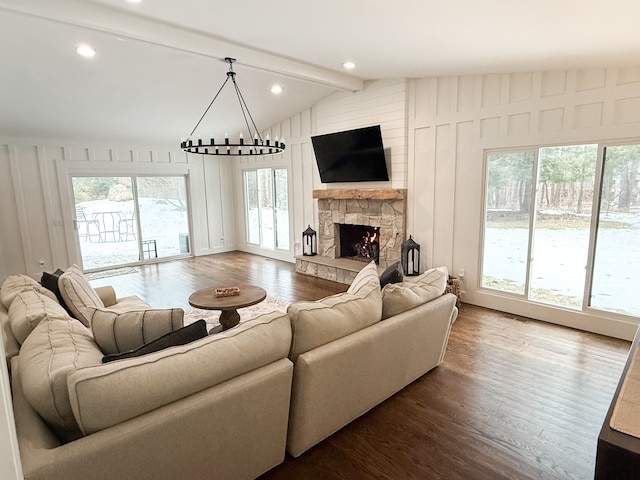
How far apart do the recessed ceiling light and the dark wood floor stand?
4.38m

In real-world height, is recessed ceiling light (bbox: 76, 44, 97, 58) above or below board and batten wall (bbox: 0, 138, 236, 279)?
above

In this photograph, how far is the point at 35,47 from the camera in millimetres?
3662

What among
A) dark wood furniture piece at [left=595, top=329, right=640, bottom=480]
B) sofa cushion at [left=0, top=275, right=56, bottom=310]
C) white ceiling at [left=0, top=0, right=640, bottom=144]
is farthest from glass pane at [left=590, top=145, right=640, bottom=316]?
sofa cushion at [left=0, top=275, right=56, bottom=310]

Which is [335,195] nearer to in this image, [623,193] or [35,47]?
[623,193]

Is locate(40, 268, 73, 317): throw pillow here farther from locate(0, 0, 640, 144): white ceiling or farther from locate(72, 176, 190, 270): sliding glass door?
locate(72, 176, 190, 270): sliding glass door

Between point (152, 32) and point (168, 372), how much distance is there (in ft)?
11.1

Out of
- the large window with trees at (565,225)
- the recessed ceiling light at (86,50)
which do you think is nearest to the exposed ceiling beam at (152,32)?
the recessed ceiling light at (86,50)

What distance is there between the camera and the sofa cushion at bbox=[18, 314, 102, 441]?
136cm

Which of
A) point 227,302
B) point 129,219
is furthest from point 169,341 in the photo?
point 129,219

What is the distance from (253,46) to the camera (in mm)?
4078

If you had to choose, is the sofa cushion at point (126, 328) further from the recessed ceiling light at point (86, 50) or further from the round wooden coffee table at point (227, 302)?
the recessed ceiling light at point (86, 50)

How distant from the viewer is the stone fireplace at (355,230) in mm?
5484

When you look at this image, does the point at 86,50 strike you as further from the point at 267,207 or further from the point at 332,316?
the point at 267,207

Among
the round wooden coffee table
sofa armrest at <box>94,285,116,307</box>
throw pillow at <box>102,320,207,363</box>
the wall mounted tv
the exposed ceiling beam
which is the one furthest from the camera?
the wall mounted tv
